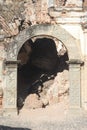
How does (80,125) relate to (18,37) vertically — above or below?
below

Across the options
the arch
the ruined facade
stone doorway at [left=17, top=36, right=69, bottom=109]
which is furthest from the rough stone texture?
the arch

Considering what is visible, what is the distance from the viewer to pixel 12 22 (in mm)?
18047

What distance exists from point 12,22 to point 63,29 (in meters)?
2.07

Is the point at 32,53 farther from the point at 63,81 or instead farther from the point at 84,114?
the point at 84,114

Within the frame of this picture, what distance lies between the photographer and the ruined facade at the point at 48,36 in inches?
670

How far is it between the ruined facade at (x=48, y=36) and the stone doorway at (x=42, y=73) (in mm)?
905

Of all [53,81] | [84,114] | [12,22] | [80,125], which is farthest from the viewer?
[53,81]

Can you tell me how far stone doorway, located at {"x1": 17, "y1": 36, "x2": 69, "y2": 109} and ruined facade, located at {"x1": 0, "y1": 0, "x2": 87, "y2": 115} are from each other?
90 centimetres

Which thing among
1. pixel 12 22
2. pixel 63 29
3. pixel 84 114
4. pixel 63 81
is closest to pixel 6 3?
pixel 12 22

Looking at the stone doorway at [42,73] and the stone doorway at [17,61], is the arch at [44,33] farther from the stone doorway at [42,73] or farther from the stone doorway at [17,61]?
the stone doorway at [42,73]

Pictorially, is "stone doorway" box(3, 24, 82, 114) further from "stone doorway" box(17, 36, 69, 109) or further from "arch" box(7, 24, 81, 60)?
"stone doorway" box(17, 36, 69, 109)

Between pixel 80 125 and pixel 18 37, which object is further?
pixel 18 37

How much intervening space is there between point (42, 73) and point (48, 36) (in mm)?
3103

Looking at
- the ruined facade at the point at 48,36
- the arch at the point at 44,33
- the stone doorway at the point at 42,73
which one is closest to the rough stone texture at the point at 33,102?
the stone doorway at the point at 42,73
